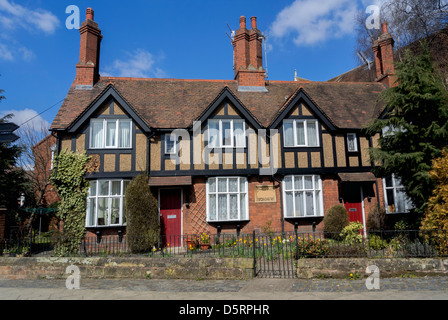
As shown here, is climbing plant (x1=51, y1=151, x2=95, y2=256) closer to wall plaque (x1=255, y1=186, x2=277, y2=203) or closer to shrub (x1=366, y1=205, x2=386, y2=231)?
wall plaque (x1=255, y1=186, x2=277, y2=203)

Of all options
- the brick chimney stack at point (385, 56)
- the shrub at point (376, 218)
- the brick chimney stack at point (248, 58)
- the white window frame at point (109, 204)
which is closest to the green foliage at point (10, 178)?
the white window frame at point (109, 204)

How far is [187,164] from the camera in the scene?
15.5 m

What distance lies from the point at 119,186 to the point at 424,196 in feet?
41.4

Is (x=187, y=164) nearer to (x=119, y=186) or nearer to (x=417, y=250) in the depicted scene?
(x=119, y=186)

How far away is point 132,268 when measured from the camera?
31.0ft

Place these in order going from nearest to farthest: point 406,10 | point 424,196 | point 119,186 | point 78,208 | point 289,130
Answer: point 424,196
point 78,208
point 119,186
point 289,130
point 406,10

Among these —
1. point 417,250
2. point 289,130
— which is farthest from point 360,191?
point 417,250

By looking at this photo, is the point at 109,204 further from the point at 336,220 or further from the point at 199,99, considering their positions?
the point at 336,220

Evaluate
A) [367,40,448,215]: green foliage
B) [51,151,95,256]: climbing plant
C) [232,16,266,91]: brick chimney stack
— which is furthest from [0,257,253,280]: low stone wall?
[232,16,266,91]: brick chimney stack

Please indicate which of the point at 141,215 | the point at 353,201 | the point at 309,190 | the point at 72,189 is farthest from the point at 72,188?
the point at 353,201

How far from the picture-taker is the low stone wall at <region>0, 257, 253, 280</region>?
9195mm

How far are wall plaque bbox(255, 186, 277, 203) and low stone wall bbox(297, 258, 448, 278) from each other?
681 centimetres

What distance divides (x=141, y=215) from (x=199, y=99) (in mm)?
7778

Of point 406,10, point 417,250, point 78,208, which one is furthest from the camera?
point 406,10
